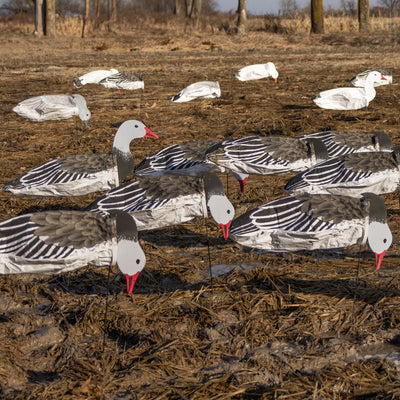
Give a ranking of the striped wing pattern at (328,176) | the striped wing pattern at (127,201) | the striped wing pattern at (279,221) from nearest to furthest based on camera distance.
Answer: the striped wing pattern at (279,221), the striped wing pattern at (127,201), the striped wing pattern at (328,176)

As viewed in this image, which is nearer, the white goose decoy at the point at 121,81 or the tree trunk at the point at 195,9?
the white goose decoy at the point at 121,81

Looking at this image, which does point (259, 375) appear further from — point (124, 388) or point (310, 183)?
point (310, 183)

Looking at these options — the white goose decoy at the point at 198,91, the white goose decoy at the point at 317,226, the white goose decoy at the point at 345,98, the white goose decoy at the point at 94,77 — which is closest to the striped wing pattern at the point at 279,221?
the white goose decoy at the point at 317,226

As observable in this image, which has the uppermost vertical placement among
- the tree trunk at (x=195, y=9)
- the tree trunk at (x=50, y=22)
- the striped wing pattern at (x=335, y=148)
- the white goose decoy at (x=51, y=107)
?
the tree trunk at (x=195, y=9)

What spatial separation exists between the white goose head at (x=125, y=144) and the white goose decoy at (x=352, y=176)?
157cm

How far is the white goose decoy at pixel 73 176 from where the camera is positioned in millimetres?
5555

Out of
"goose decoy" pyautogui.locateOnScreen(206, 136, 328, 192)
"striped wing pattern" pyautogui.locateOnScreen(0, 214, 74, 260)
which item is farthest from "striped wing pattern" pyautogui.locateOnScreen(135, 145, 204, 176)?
"striped wing pattern" pyautogui.locateOnScreen(0, 214, 74, 260)

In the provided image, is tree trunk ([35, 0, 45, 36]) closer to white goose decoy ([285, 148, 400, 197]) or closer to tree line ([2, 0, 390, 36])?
tree line ([2, 0, 390, 36])

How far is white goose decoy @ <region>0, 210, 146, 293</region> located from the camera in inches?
161

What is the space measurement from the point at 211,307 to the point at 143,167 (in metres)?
2.17

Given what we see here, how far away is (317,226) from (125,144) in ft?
8.34

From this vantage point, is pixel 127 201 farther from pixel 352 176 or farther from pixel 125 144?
pixel 352 176

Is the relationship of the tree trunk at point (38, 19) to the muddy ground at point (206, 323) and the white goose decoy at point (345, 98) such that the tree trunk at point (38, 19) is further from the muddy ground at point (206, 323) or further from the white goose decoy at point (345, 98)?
the muddy ground at point (206, 323)

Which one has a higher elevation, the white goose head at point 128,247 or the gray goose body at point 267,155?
the gray goose body at point 267,155
